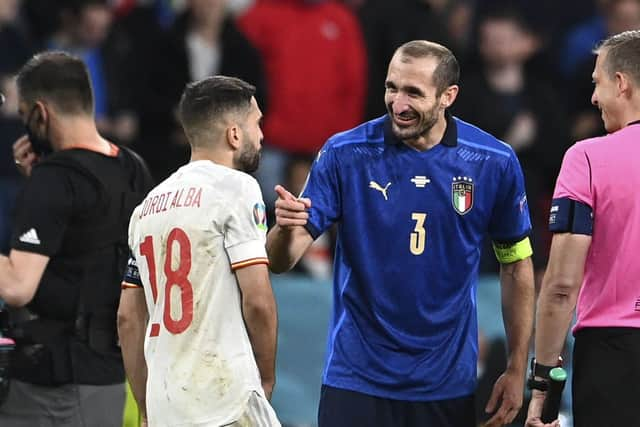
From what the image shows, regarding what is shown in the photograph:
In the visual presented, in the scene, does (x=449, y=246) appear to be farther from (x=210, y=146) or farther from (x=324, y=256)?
(x=324, y=256)

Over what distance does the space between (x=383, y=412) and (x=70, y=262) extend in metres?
1.47

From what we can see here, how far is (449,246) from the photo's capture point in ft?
19.3

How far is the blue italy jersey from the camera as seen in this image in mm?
5816

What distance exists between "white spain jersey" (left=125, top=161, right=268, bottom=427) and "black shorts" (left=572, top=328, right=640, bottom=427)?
1.32m

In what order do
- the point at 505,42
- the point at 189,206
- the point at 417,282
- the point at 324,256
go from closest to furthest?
the point at 189,206 → the point at 417,282 → the point at 324,256 → the point at 505,42

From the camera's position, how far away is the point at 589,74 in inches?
468

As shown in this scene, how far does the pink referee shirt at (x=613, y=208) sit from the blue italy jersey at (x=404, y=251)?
0.50 metres

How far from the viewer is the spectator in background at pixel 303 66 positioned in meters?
11.1

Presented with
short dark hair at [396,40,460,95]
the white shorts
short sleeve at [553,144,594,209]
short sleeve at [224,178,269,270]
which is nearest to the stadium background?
short dark hair at [396,40,460,95]

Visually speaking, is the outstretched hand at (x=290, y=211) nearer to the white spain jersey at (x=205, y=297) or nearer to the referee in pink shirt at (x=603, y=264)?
the white spain jersey at (x=205, y=297)

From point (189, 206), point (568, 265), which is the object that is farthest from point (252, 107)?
point (568, 265)

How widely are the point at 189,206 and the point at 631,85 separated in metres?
1.80

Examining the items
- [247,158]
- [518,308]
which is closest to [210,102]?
[247,158]

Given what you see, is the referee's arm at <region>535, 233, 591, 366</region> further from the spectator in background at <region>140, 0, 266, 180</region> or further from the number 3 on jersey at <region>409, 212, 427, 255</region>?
the spectator in background at <region>140, 0, 266, 180</region>
